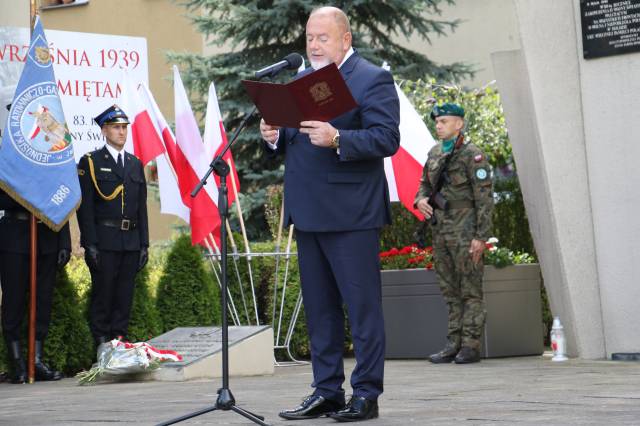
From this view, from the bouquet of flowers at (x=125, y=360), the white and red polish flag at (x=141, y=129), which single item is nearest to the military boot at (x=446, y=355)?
the bouquet of flowers at (x=125, y=360)

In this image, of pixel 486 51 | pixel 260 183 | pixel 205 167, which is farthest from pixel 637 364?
pixel 486 51

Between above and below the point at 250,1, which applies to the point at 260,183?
below

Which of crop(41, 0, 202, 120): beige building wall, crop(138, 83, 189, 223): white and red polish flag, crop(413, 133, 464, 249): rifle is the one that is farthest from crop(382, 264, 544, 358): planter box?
crop(41, 0, 202, 120): beige building wall

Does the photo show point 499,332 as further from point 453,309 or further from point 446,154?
point 446,154

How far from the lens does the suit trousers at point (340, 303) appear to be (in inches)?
242

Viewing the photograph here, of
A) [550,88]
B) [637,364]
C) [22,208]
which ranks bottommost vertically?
[637,364]

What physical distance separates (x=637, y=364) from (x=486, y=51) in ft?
43.2

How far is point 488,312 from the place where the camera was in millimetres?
11117

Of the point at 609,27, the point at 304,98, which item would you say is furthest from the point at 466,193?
the point at 304,98

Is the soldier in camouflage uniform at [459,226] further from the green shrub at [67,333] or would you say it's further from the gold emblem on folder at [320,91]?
the gold emblem on folder at [320,91]

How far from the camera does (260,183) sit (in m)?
16.5

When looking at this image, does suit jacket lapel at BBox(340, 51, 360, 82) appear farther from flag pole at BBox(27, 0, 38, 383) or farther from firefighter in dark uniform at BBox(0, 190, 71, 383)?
firefighter in dark uniform at BBox(0, 190, 71, 383)

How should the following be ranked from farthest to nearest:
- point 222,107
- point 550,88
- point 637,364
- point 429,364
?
1. point 222,107
2. point 429,364
3. point 550,88
4. point 637,364

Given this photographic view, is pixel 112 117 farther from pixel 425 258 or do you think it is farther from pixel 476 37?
pixel 476 37
